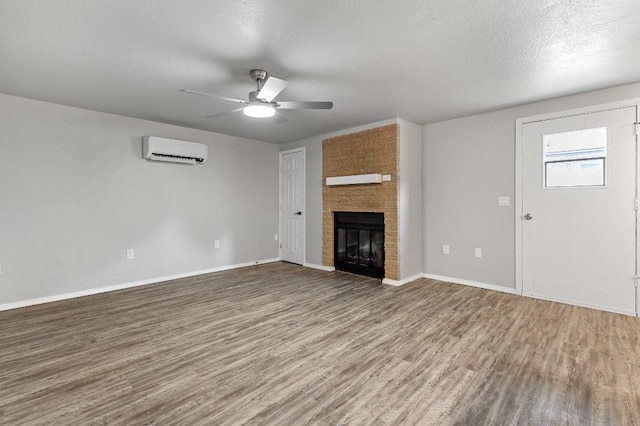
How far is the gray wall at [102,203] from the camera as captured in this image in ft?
11.6

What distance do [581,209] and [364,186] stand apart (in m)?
2.62

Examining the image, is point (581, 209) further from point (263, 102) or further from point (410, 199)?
point (263, 102)

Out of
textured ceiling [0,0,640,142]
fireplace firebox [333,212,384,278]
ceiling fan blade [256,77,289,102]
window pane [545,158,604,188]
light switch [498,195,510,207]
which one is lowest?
fireplace firebox [333,212,384,278]

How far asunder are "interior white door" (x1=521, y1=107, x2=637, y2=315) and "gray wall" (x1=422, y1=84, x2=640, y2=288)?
196 millimetres

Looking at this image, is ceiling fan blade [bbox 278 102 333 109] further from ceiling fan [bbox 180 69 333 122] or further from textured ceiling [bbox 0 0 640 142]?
textured ceiling [bbox 0 0 640 142]

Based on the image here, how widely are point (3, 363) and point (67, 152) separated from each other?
2.59 m

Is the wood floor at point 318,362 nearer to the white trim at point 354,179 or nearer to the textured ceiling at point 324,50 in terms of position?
the white trim at point 354,179

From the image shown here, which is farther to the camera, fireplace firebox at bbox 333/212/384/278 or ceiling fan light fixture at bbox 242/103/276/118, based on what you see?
fireplace firebox at bbox 333/212/384/278

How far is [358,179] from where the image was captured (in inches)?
183

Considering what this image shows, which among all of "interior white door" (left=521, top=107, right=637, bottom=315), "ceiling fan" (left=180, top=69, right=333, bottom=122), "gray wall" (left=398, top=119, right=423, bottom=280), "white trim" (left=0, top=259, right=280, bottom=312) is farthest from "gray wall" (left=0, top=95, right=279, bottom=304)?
"interior white door" (left=521, top=107, right=637, bottom=315)

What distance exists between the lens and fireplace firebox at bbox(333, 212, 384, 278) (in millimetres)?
4691

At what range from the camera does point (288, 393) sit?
189 cm

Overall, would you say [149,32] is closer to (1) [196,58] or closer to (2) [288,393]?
(1) [196,58]

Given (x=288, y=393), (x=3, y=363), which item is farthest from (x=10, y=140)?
(x=288, y=393)
